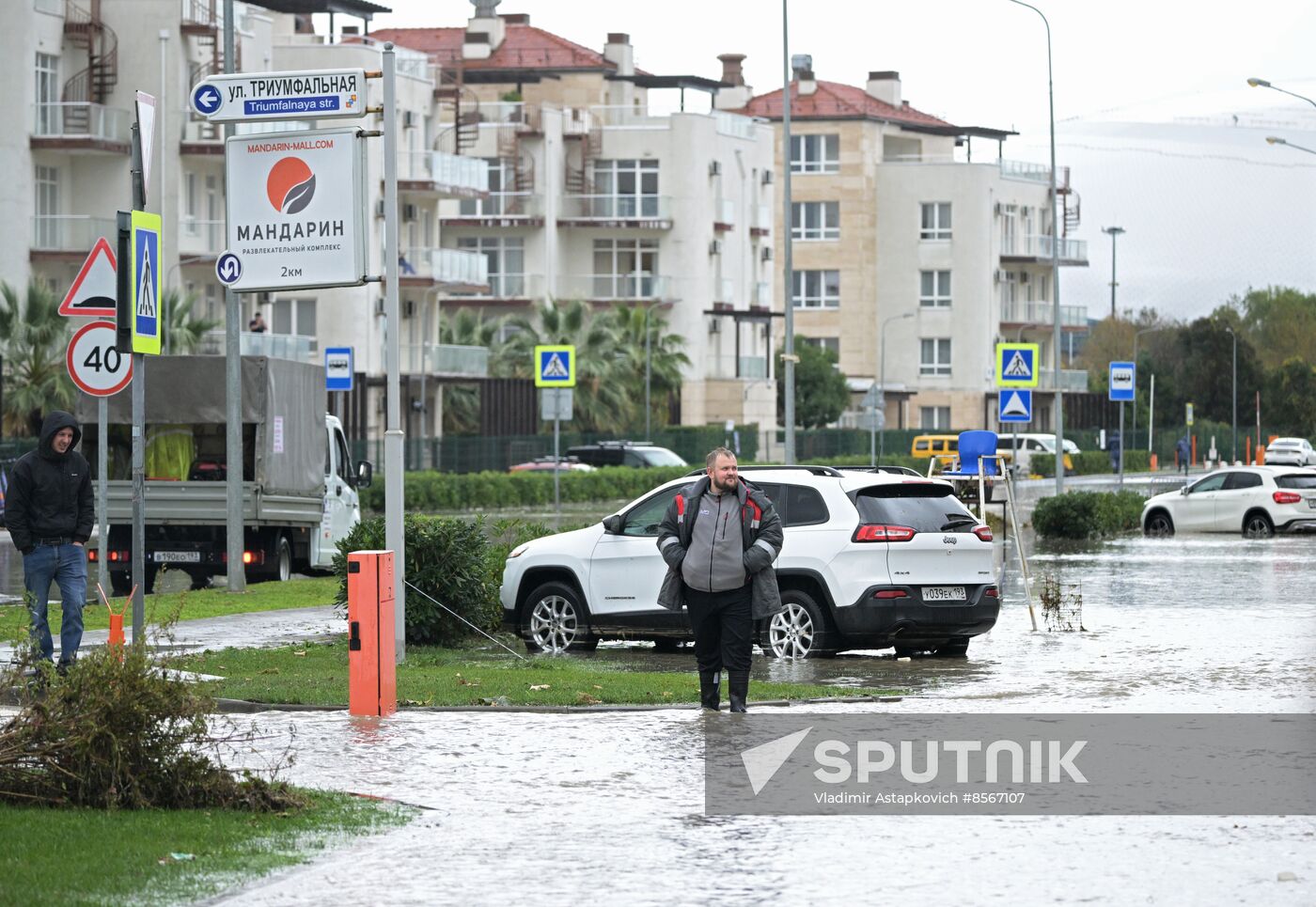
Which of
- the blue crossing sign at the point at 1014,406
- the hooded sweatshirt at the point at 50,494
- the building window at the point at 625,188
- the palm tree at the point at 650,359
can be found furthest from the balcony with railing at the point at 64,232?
the hooded sweatshirt at the point at 50,494

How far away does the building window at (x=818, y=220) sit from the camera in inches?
4560

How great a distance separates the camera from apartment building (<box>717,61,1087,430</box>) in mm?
114688

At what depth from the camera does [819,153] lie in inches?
4555

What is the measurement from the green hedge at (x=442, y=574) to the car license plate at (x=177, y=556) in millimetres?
6453

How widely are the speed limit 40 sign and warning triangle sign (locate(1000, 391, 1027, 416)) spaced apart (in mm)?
23670

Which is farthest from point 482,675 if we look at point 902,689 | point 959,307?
point 959,307

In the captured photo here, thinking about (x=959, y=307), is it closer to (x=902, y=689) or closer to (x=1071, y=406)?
(x=1071, y=406)

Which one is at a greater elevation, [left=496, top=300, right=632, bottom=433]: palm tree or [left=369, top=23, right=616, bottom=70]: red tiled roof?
[left=369, top=23, right=616, bottom=70]: red tiled roof

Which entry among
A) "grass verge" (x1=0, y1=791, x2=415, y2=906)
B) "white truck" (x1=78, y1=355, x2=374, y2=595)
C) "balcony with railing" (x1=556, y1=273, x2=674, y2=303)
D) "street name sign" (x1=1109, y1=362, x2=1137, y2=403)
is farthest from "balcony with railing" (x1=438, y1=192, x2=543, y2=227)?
"grass verge" (x1=0, y1=791, x2=415, y2=906)

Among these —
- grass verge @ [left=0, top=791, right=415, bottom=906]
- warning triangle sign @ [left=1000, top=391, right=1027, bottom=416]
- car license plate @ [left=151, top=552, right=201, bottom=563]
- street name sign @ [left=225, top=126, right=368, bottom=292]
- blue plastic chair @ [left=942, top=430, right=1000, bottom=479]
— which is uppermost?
street name sign @ [left=225, top=126, right=368, bottom=292]

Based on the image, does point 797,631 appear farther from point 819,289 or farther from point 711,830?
point 819,289

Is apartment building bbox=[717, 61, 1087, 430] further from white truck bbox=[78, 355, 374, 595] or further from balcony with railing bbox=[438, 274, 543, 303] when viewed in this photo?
white truck bbox=[78, 355, 374, 595]

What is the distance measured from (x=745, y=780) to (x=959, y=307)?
4147 inches

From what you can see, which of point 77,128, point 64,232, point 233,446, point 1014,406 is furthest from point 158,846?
point 77,128
